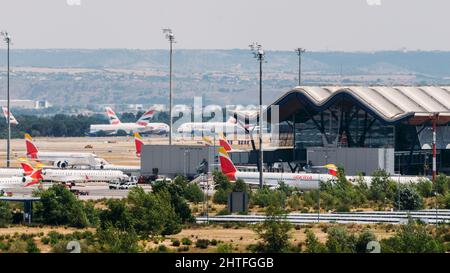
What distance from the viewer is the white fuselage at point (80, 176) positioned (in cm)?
12900

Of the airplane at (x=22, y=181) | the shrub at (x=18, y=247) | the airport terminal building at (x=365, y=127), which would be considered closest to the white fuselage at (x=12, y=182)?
the airplane at (x=22, y=181)

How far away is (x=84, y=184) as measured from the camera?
129 m

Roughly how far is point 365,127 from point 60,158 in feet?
189

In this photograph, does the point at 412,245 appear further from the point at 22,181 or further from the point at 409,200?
the point at 22,181

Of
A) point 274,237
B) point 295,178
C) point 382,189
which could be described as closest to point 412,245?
point 274,237

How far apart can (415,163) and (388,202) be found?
38656 mm

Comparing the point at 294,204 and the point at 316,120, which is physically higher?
the point at 316,120

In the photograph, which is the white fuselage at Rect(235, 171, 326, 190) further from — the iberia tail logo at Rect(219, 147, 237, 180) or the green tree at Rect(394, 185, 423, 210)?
the green tree at Rect(394, 185, 423, 210)

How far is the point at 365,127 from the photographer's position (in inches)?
5143

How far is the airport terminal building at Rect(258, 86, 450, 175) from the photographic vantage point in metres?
124

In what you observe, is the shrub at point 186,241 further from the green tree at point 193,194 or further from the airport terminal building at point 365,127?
the airport terminal building at point 365,127

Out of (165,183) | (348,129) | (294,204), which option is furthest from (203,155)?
(165,183)

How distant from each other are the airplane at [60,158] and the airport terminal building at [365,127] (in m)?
37.5
